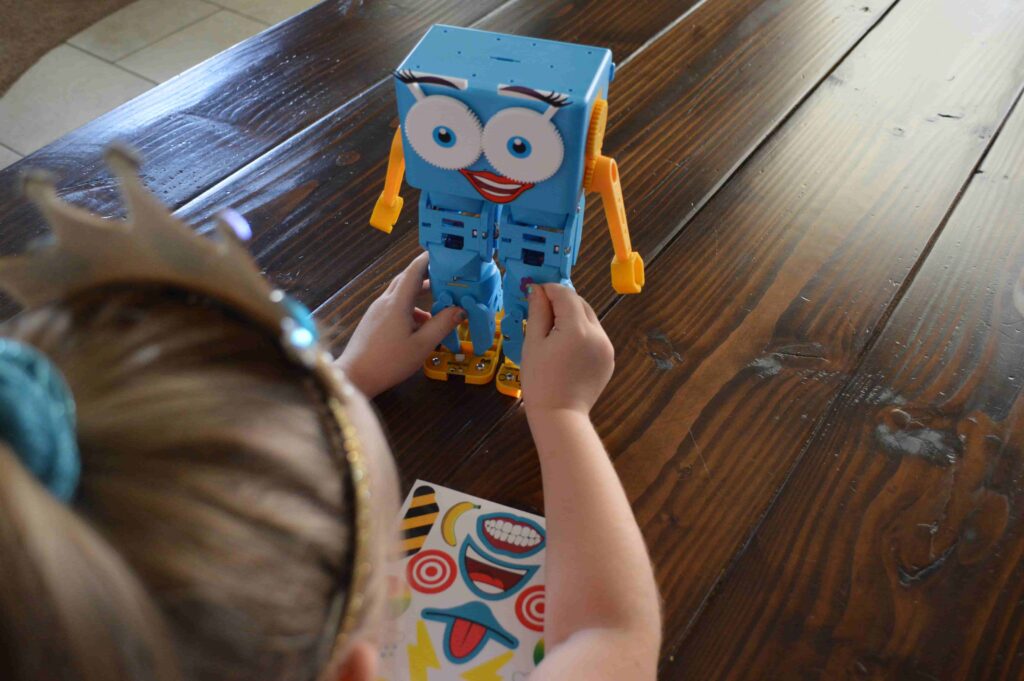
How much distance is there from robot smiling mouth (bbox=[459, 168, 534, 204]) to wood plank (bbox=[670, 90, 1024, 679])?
295mm

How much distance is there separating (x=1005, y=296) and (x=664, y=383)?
335 millimetres

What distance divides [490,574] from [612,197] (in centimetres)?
29

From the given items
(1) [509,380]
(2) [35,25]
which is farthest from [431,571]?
(2) [35,25]

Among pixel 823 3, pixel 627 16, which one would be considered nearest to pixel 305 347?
pixel 627 16

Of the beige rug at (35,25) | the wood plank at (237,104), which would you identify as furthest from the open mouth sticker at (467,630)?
the beige rug at (35,25)

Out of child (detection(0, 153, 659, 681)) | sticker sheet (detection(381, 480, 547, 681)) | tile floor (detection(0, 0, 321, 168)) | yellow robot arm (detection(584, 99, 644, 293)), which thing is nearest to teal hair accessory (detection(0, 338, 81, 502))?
child (detection(0, 153, 659, 681))

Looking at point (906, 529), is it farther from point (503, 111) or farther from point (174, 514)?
point (174, 514)

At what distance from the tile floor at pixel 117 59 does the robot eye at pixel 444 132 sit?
144 centimetres

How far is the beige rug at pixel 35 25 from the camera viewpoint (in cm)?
194

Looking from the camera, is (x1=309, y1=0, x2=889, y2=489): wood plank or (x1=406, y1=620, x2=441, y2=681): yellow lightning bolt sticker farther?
(x1=309, y1=0, x2=889, y2=489): wood plank

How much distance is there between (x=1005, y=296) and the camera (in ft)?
2.45

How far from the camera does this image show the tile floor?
70.2 inches

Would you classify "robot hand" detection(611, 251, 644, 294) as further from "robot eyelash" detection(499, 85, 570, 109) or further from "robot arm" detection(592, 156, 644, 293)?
"robot eyelash" detection(499, 85, 570, 109)

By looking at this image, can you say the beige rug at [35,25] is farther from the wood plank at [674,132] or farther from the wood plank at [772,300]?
the wood plank at [772,300]
